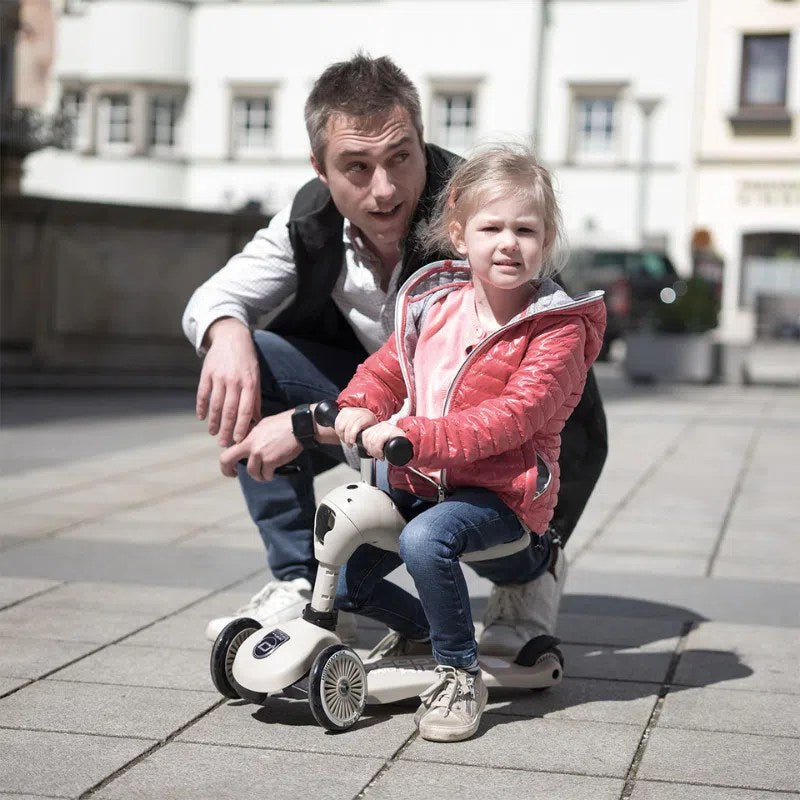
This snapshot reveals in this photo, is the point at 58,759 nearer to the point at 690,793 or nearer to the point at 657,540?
the point at 690,793

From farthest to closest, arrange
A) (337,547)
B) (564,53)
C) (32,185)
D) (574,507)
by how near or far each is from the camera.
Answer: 1. (32,185)
2. (564,53)
3. (574,507)
4. (337,547)

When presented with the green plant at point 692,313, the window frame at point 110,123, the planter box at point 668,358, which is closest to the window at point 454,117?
the window frame at point 110,123

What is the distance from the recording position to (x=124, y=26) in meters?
34.2

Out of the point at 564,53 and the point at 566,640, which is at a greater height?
the point at 564,53

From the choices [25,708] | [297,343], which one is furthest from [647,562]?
[25,708]

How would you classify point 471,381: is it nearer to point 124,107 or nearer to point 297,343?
point 297,343

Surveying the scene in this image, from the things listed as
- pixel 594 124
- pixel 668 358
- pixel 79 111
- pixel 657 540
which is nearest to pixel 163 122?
pixel 79 111

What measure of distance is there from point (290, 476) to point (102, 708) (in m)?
0.86

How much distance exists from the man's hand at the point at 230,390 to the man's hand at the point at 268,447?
0.17ft

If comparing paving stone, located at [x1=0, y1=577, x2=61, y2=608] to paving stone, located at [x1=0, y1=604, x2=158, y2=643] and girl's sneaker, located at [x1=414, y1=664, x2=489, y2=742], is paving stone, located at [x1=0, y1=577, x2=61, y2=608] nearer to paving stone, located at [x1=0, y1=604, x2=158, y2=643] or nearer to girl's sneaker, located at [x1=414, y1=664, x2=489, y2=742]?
paving stone, located at [x1=0, y1=604, x2=158, y2=643]

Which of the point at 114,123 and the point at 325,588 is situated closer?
the point at 325,588

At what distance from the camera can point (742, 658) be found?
397 cm

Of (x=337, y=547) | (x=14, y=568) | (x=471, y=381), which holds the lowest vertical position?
(x=14, y=568)

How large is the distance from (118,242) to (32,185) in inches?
934
